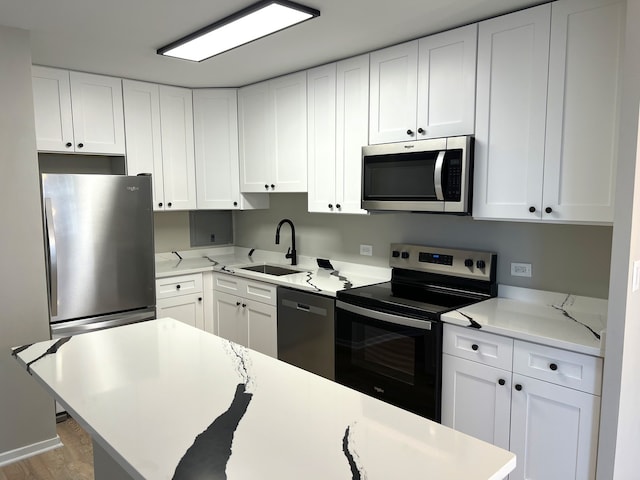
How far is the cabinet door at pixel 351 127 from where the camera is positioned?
3.01 meters

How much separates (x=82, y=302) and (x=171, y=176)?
1.30m

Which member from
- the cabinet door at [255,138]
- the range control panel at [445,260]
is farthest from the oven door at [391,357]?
the cabinet door at [255,138]

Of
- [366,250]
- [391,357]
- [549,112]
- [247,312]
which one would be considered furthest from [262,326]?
[549,112]

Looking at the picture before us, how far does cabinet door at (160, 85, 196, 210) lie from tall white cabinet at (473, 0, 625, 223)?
2.48 m

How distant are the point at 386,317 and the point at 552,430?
930 millimetres

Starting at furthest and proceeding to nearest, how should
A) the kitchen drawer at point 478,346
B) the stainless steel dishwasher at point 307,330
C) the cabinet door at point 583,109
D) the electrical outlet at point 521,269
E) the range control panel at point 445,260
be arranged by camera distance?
the stainless steel dishwasher at point 307,330, the range control panel at point 445,260, the electrical outlet at point 521,269, the kitchen drawer at point 478,346, the cabinet door at point 583,109

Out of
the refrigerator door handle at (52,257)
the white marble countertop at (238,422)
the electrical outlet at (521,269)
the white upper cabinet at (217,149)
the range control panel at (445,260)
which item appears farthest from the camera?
the white upper cabinet at (217,149)

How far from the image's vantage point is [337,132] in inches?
125

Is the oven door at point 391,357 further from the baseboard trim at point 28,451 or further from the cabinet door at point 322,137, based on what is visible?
the baseboard trim at point 28,451

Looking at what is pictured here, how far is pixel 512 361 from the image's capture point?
6.98 feet

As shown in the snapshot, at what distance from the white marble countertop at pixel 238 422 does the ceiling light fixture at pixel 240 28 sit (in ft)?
5.22

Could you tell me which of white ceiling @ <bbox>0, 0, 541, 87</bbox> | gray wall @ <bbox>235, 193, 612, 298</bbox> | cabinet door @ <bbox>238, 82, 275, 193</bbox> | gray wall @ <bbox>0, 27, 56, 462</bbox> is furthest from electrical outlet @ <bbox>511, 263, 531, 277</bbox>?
gray wall @ <bbox>0, 27, 56, 462</bbox>

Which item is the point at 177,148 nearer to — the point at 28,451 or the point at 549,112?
the point at 28,451

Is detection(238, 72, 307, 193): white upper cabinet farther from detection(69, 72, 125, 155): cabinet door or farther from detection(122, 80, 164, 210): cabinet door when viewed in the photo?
detection(69, 72, 125, 155): cabinet door
